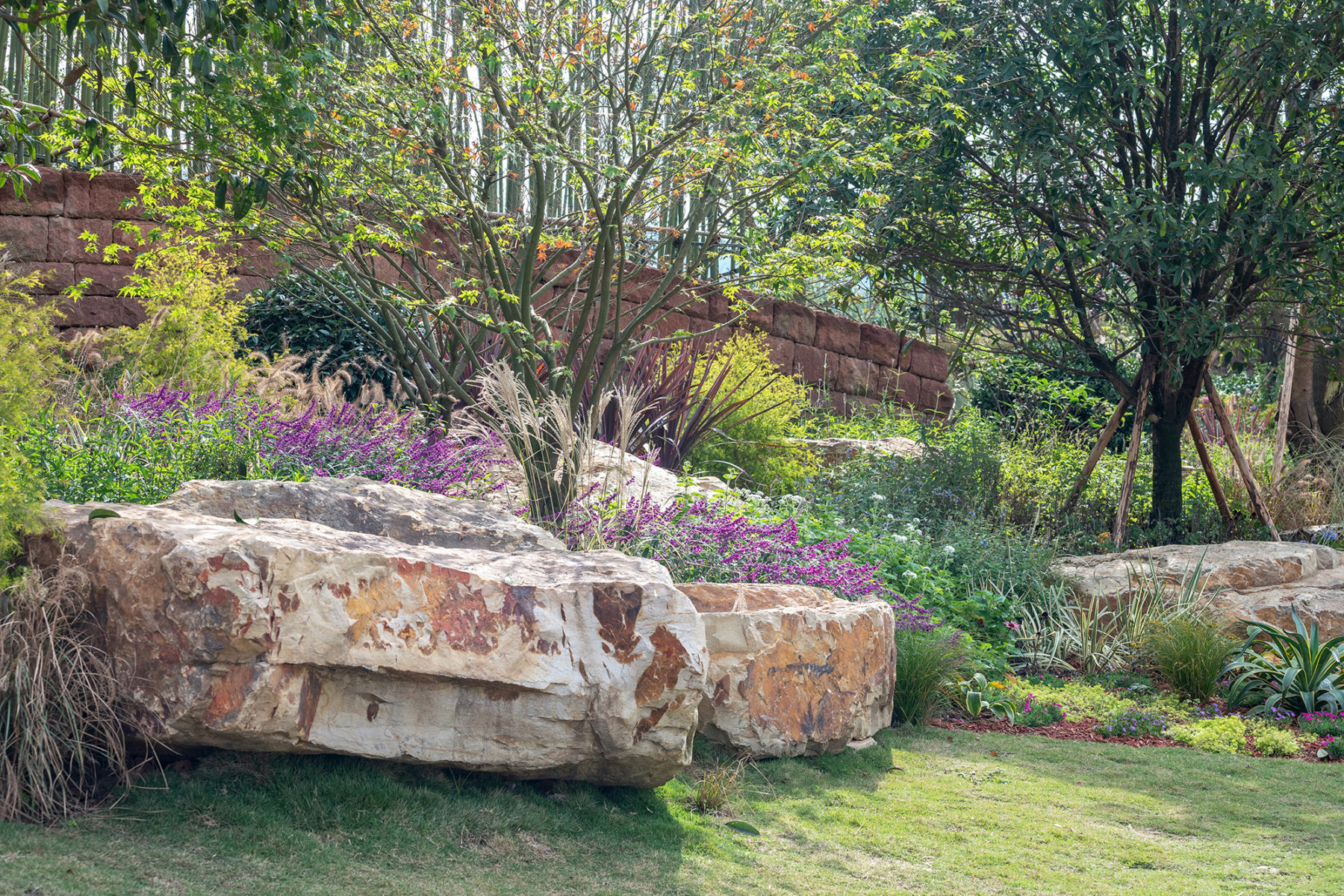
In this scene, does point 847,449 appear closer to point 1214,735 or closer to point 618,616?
point 1214,735

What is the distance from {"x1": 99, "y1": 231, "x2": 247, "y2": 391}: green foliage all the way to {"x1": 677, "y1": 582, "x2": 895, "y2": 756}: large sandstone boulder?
3263 millimetres

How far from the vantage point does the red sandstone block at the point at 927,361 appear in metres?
15.4

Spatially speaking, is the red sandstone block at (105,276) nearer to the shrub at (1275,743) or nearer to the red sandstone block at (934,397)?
the shrub at (1275,743)

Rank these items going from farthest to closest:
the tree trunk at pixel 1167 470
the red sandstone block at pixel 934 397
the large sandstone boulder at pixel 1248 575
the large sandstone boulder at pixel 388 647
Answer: the red sandstone block at pixel 934 397, the tree trunk at pixel 1167 470, the large sandstone boulder at pixel 1248 575, the large sandstone boulder at pixel 388 647

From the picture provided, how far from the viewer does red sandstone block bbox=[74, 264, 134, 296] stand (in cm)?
787

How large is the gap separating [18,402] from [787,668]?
275 cm

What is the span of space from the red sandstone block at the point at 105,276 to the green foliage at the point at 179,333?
117 cm

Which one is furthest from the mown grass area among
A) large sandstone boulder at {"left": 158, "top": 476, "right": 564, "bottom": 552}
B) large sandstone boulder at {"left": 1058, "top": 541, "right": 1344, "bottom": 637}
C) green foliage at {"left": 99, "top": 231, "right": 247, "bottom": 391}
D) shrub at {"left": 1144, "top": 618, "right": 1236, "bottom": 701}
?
green foliage at {"left": 99, "top": 231, "right": 247, "bottom": 391}

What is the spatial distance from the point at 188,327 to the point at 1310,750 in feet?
21.7

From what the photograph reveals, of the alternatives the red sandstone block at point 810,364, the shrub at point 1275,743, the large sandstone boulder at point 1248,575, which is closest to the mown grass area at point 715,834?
the shrub at point 1275,743

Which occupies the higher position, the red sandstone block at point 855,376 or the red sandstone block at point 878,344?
the red sandstone block at point 878,344

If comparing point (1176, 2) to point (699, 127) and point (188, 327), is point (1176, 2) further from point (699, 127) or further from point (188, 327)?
point (188, 327)

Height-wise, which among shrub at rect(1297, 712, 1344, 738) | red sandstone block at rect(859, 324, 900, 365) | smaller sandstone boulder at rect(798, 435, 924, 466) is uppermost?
red sandstone block at rect(859, 324, 900, 365)

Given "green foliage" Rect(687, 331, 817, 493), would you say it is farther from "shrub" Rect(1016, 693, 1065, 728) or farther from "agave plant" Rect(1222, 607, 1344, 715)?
"agave plant" Rect(1222, 607, 1344, 715)
